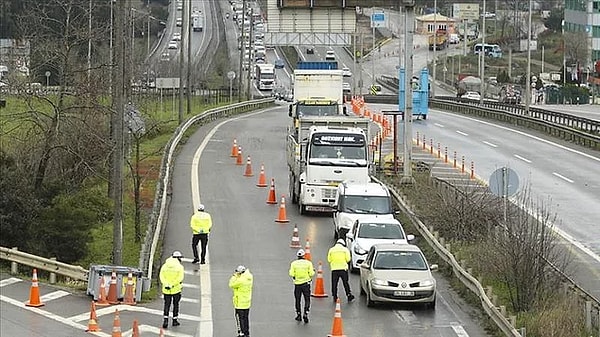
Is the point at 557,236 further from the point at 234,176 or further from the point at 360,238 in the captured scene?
the point at 234,176

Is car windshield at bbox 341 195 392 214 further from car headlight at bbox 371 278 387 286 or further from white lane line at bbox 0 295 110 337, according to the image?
white lane line at bbox 0 295 110 337

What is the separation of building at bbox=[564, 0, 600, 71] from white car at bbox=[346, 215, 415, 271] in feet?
351

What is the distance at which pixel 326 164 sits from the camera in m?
36.3

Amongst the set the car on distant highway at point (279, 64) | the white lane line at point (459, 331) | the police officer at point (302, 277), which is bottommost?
the white lane line at point (459, 331)

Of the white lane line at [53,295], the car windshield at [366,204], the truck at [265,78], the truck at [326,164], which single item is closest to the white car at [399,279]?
the white lane line at [53,295]

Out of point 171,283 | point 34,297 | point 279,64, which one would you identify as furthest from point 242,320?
point 279,64

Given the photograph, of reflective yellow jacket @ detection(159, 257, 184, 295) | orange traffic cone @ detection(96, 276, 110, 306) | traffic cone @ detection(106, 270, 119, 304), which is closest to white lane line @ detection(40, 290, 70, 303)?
orange traffic cone @ detection(96, 276, 110, 306)

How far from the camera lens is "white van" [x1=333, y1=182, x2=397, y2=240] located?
3155 cm

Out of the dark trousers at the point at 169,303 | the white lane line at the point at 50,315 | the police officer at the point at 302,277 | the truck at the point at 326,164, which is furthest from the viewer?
the truck at the point at 326,164

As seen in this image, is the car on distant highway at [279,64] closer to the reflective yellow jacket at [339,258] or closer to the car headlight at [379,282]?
the reflective yellow jacket at [339,258]

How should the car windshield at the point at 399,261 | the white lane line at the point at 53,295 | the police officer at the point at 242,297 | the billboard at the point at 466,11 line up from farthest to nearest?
the billboard at the point at 466,11 → the white lane line at the point at 53,295 → the car windshield at the point at 399,261 → the police officer at the point at 242,297

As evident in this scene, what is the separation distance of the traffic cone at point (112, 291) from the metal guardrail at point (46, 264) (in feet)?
6.04

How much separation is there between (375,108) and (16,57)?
3836cm

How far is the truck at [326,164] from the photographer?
36219mm
